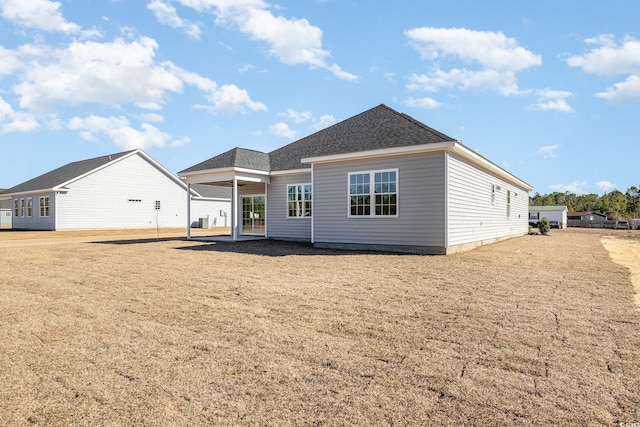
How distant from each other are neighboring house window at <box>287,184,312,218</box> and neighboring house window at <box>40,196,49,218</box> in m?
22.8

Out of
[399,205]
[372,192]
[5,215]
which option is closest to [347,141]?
[372,192]

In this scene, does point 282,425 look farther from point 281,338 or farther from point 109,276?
point 109,276

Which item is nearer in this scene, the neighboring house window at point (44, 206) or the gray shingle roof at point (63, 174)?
the neighboring house window at point (44, 206)

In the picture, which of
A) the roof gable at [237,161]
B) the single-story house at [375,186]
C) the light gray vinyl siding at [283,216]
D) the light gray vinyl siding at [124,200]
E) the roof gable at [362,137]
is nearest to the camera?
the single-story house at [375,186]

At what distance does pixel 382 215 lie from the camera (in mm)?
13445

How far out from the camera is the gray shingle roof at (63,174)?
3073cm

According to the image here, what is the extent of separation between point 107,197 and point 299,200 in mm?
20886

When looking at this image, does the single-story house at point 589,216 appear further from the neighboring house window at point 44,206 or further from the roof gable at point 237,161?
the neighboring house window at point 44,206

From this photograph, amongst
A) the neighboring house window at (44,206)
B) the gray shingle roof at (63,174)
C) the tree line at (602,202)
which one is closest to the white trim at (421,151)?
the gray shingle roof at (63,174)

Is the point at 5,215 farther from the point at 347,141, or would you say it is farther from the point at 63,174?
the point at 347,141

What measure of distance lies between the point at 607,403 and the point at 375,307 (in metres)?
3.24

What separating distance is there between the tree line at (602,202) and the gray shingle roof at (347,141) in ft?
247

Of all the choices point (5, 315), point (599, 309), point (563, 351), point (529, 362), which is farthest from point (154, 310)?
point (599, 309)

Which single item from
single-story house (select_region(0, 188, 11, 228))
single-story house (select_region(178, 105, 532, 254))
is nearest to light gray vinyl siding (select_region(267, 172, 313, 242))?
single-story house (select_region(178, 105, 532, 254))
